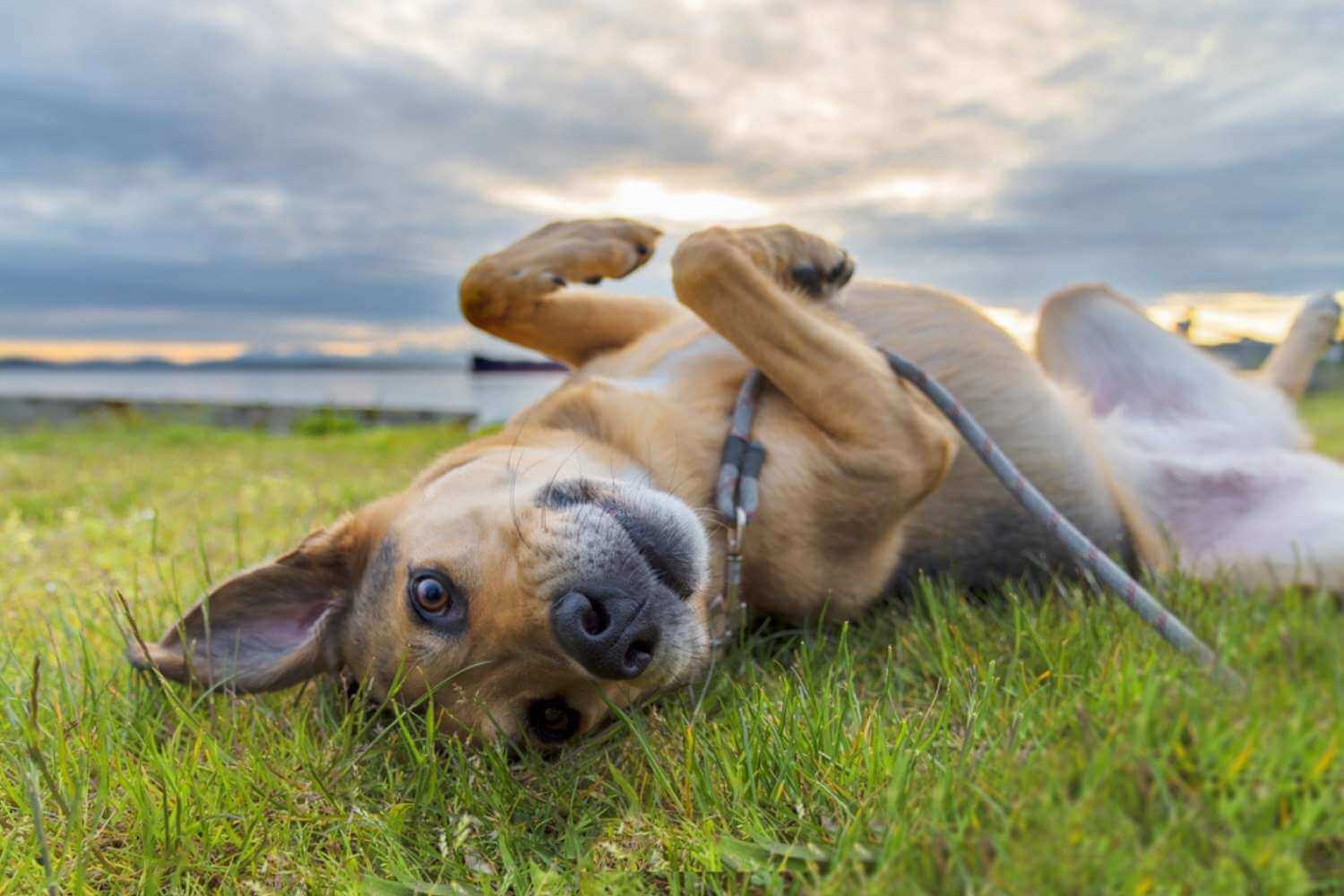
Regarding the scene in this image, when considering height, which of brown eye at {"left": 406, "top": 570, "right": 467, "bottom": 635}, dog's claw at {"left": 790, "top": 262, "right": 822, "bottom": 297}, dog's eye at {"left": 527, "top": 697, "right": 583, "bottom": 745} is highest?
dog's claw at {"left": 790, "top": 262, "right": 822, "bottom": 297}

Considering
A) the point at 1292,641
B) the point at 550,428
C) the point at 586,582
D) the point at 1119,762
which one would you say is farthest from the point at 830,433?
the point at 1119,762

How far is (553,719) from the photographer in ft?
7.94

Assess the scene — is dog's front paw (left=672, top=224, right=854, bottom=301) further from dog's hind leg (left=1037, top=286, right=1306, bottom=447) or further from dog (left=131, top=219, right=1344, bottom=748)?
dog's hind leg (left=1037, top=286, right=1306, bottom=447)

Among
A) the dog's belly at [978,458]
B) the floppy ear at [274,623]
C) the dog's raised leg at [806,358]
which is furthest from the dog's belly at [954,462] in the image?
the floppy ear at [274,623]

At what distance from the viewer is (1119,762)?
131 centimetres

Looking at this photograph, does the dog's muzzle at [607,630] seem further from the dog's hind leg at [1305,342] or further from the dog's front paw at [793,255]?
the dog's hind leg at [1305,342]

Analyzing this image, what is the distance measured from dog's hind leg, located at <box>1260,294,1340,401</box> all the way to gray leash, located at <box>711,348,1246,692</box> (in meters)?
3.32

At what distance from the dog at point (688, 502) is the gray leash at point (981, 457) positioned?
71 mm

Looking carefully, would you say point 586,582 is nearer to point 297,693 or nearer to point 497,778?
point 497,778

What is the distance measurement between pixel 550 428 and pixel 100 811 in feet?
5.23

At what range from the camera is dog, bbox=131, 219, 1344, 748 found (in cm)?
229

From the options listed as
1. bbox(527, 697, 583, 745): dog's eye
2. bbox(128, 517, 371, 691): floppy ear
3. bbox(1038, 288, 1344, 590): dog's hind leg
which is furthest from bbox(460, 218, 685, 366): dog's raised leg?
bbox(1038, 288, 1344, 590): dog's hind leg

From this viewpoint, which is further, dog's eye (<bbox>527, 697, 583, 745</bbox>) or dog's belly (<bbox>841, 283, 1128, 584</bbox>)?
dog's belly (<bbox>841, 283, 1128, 584</bbox>)

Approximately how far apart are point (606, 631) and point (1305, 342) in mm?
5069
